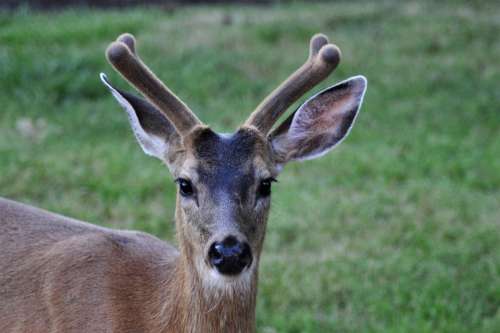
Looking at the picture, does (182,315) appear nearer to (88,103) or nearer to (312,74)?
(312,74)

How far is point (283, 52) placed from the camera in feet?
34.2

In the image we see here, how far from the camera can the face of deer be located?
381cm

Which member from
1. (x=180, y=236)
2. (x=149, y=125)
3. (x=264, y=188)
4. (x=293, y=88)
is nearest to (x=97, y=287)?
(x=180, y=236)

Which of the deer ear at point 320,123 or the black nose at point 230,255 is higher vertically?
the deer ear at point 320,123

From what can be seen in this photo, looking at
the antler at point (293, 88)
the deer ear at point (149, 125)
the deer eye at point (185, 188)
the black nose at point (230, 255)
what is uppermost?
the antler at point (293, 88)

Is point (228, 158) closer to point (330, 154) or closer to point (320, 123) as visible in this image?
point (320, 123)

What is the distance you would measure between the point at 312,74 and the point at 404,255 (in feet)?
7.95

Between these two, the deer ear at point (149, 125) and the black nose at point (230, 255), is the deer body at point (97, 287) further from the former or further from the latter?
the deer ear at point (149, 125)

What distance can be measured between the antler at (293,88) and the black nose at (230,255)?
0.67m

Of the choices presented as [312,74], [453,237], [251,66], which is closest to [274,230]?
[453,237]

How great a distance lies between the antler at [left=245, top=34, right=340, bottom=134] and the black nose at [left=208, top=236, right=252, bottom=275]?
0.67 meters

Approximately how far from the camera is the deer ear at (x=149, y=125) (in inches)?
165

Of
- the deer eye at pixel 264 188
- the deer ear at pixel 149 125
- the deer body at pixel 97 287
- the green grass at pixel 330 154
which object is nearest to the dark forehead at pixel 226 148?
the deer eye at pixel 264 188

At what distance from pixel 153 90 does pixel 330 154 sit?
3989 millimetres
